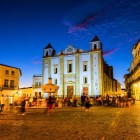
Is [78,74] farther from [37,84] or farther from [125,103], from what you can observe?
[125,103]

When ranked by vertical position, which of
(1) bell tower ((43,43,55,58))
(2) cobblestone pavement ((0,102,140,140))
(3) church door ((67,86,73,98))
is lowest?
(2) cobblestone pavement ((0,102,140,140))

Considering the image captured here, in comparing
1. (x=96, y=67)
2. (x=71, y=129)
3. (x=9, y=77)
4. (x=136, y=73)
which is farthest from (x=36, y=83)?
(x=71, y=129)

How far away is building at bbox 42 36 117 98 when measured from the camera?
44.2 meters

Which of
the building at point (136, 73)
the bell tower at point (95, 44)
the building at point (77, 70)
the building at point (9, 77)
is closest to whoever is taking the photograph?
the building at point (136, 73)

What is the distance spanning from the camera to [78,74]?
46.2 meters

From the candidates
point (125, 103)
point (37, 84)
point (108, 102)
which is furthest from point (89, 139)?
point (37, 84)

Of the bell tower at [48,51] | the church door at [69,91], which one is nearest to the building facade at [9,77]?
the bell tower at [48,51]

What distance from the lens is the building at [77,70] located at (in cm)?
4425

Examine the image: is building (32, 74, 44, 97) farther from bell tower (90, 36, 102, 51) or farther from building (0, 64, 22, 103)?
bell tower (90, 36, 102, 51)

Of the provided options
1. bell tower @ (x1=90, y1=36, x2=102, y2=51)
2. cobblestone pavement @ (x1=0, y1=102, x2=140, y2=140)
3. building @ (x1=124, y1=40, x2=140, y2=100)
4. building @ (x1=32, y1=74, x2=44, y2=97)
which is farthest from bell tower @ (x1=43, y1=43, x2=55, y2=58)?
cobblestone pavement @ (x1=0, y1=102, x2=140, y2=140)

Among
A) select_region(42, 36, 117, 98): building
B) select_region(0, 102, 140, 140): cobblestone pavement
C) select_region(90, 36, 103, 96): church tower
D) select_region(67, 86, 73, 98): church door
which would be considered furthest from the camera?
select_region(67, 86, 73, 98): church door

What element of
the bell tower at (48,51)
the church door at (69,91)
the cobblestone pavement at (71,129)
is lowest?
the cobblestone pavement at (71,129)

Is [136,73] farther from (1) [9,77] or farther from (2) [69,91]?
(1) [9,77]

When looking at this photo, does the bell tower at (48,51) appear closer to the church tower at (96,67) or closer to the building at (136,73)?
the church tower at (96,67)
